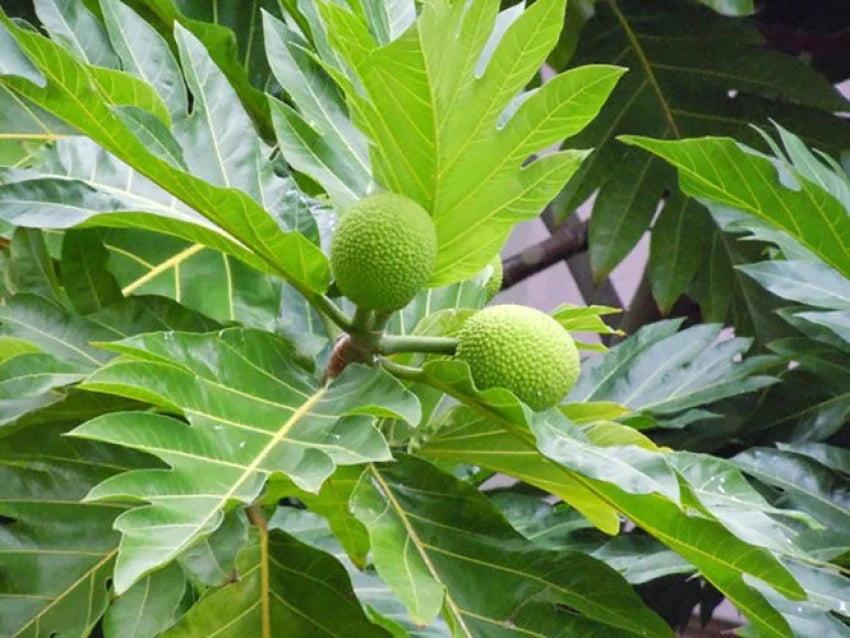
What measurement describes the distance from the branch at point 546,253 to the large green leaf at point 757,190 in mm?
743

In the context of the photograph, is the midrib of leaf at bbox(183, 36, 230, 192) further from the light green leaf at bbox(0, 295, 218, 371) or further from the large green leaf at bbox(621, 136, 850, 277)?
the large green leaf at bbox(621, 136, 850, 277)

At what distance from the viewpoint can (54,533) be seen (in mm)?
610

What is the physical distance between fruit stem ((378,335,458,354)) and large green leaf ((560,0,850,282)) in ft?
2.33

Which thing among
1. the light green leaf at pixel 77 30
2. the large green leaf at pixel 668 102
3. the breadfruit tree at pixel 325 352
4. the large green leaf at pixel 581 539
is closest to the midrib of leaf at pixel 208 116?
the breadfruit tree at pixel 325 352

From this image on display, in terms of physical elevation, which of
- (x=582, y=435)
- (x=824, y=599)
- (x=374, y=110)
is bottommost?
(x=824, y=599)

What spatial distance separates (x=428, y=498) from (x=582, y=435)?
9 cm

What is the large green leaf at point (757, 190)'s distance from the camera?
70cm

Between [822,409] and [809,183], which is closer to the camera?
[809,183]

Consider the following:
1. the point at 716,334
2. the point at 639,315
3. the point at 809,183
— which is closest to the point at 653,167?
the point at 639,315

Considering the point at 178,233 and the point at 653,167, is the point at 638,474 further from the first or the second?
the point at 653,167

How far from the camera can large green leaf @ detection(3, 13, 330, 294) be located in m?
0.49

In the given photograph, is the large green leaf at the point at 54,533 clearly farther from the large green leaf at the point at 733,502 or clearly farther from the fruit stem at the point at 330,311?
the large green leaf at the point at 733,502

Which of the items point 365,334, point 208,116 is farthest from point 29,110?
point 365,334

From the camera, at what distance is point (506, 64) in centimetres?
51
